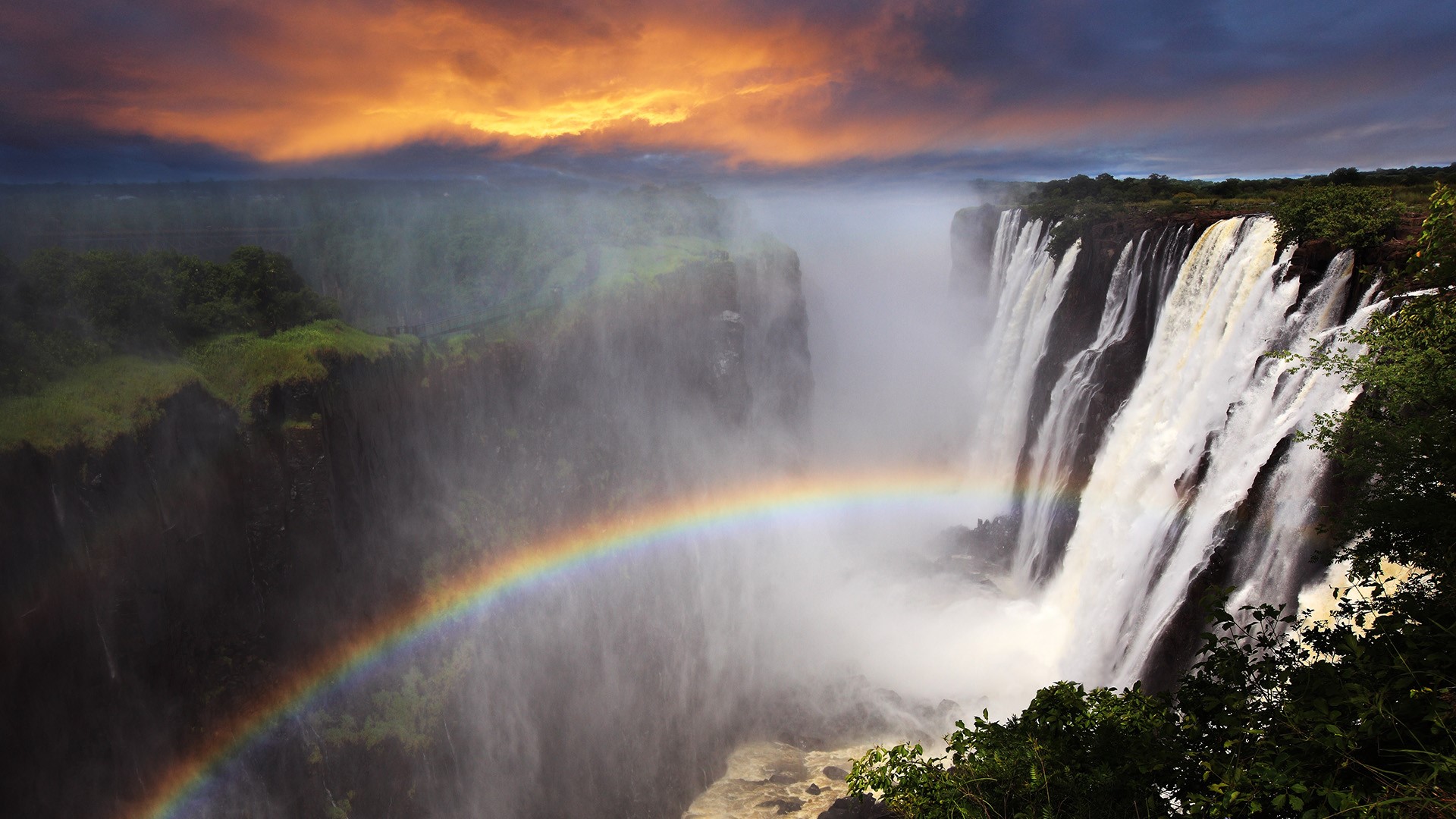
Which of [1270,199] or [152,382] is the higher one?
[1270,199]

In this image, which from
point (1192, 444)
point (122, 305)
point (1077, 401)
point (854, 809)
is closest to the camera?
point (854, 809)

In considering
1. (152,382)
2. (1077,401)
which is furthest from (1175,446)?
(152,382)

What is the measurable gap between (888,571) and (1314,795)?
30805mm

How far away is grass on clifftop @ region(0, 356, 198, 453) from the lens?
15.6m

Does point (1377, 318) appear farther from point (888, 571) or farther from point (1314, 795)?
point (888, 571)

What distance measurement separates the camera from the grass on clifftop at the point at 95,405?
15570 mm

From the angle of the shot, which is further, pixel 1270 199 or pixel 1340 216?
pixel 1270 199

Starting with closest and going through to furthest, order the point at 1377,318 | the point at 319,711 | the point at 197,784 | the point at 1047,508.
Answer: the point at 1377,318 < the point at 197,784 < the point at 319,711 < the point at 1047,508

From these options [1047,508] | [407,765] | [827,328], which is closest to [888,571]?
[1047,508]

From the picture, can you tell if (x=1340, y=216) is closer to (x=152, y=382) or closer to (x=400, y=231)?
(x=152, y=382)

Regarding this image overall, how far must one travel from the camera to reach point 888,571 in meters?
35.9

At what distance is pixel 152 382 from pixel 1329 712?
24.2 m

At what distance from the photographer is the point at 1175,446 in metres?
21.0

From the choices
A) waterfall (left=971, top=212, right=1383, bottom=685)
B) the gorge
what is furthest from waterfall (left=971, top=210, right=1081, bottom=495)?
waterfall (left=971, top=212, right=1383, bottom=685)
